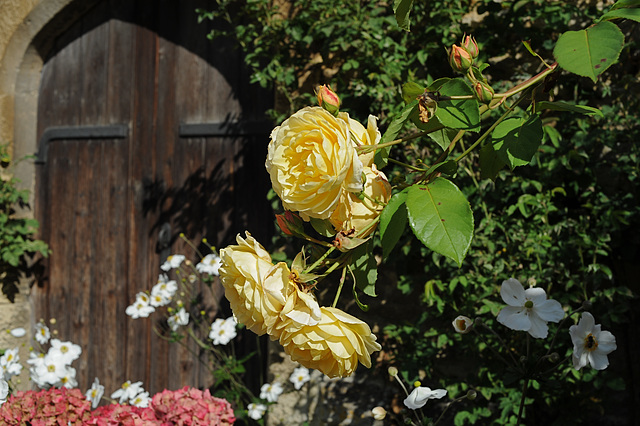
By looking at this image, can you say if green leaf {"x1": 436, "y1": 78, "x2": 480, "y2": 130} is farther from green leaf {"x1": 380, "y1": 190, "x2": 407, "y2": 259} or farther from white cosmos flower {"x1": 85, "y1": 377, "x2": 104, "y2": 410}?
white cosmos flower {"x1": 85, "y1": 377, "x2": 104, "y2": 410}

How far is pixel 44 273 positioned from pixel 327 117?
319cm

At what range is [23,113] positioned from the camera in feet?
11.2

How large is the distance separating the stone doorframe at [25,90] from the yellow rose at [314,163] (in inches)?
121

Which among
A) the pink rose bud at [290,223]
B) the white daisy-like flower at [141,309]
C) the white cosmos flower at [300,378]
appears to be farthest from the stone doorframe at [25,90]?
the pink rose bud at [290,223]

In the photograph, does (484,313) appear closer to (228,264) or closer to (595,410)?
(595,410)

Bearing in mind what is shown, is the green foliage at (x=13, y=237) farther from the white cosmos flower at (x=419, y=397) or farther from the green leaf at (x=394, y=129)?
the green leaf at (x=394, y=129)

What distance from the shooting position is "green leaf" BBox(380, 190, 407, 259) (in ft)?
2.27

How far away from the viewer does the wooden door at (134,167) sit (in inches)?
116

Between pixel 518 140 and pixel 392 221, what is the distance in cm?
21

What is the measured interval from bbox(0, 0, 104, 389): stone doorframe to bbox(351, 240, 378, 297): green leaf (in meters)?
3.14

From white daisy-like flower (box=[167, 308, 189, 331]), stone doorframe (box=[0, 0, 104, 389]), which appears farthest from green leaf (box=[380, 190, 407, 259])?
stone doorframe (box=[0, 0, 104, 389])

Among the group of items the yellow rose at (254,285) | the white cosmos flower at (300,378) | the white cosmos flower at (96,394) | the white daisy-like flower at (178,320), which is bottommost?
the white cosmos flower at (300,378)

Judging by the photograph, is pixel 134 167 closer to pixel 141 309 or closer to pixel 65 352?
pixel 141 309

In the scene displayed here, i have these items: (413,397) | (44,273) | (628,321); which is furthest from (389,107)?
(44,273)
